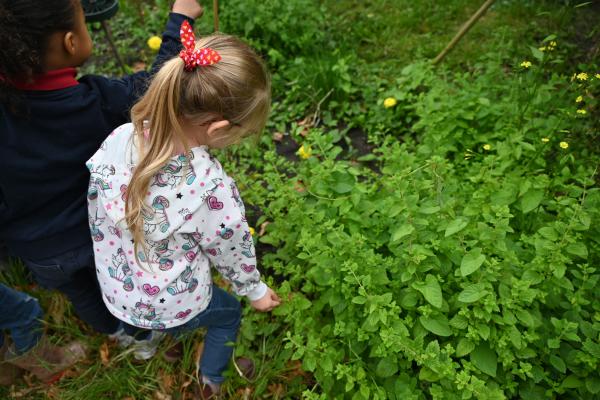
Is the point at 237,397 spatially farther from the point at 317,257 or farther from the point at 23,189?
the point at 23,189

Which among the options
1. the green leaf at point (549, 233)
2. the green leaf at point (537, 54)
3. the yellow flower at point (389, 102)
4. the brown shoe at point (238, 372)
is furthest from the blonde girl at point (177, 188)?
the yellow flower at point (389, 102)

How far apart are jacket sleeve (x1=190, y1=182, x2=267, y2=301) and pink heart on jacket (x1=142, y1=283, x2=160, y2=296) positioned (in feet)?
0.64

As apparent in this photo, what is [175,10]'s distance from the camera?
1.83m

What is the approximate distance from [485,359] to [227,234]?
0.99m

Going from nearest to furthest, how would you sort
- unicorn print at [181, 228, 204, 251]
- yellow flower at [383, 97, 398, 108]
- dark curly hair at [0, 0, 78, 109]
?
1. dark curly hair at [0, 0, 78, 109]
2. unicorn print at [181, 228, 204, 251]
3. yellow flower at [383, 97, 398, 108]

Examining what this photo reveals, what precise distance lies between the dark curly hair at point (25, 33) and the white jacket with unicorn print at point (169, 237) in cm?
29

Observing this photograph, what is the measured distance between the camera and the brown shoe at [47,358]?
222 cm

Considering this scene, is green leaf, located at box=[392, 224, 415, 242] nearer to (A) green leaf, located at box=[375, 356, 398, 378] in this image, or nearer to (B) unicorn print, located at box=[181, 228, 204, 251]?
(A) green leaf, located at box=[375, 356, 398, 378]

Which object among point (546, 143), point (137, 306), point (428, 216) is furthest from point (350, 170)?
point (137, 306)

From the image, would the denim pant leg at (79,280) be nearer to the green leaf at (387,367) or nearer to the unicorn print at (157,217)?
the unicorn print at (157,217)

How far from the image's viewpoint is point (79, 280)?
77.1 inches

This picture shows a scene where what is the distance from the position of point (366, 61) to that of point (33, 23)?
8.77 feet

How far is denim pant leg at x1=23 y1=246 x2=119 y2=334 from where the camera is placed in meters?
1.78

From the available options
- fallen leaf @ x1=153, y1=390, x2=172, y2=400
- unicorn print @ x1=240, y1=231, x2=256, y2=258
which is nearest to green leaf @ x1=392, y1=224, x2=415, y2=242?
unicorn print @ x1=240, y1=231, x2=256, y2=258
